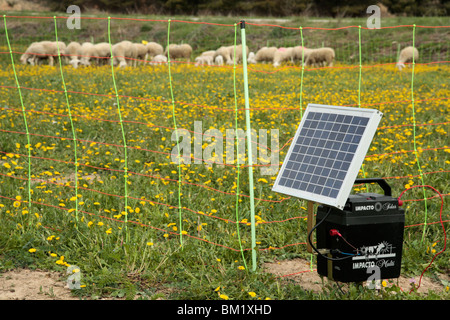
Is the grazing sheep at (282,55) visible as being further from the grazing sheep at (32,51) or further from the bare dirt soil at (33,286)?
the bare dirt soil at (33,286)

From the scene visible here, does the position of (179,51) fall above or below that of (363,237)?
above

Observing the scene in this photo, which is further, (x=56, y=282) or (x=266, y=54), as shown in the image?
(x=266, y=54)

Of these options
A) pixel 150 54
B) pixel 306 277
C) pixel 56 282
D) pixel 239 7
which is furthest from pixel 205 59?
pixel 239 7

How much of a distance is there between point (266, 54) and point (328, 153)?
19.7m

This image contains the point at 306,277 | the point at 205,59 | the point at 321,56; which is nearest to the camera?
the point at 306,277

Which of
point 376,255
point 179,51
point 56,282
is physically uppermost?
point 179,51

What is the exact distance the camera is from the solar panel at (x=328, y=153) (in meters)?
3.13

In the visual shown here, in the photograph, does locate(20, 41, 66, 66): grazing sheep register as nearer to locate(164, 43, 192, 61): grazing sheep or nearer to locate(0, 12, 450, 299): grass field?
locate(164, 43, 192, 61): grazing sheep

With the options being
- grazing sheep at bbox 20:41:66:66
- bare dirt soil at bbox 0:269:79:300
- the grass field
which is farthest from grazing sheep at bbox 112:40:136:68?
bare dirt soil at bbox 0:269:79:300

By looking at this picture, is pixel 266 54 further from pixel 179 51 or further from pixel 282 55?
pixel 179 51

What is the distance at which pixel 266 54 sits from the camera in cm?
2248

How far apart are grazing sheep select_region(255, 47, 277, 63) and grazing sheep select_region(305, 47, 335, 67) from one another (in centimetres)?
216

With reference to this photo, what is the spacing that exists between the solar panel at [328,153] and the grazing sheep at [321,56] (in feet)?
56.6

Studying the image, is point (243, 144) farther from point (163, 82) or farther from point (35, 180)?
point (163, 82)
